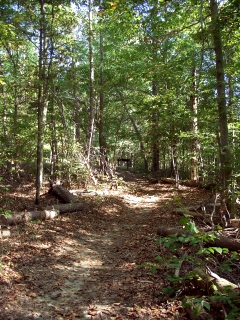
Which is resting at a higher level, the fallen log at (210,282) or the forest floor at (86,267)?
the fallen log at (210,282)

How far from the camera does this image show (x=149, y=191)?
1588cm

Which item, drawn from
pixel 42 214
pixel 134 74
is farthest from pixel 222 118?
pixel 42 214

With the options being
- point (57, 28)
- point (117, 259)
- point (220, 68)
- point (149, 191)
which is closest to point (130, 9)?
point (220, 68)

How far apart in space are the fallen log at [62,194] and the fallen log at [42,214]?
53 cm

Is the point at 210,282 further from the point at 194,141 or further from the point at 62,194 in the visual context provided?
the point at 194,141

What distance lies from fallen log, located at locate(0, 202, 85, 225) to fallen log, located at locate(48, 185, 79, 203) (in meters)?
0.53

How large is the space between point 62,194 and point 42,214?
8.32 feet

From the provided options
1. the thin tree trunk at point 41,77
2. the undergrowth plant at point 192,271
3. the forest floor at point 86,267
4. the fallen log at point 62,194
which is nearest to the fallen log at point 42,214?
the forest floor at point 86,267

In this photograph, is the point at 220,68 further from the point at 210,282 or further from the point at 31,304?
the point at 31,304

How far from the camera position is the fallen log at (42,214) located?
8.25 metres

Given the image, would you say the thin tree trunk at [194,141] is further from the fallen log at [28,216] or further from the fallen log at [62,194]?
the fallen log at [28,216]

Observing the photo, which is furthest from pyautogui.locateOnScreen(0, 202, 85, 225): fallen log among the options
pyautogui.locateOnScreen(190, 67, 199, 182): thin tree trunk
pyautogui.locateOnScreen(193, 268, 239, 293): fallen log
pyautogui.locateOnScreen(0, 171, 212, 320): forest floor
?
pyautogui.locateOnScreen(193, 268, 239, 293): fallen log

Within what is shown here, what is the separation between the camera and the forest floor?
4.01m

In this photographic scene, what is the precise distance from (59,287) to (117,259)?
178cm
